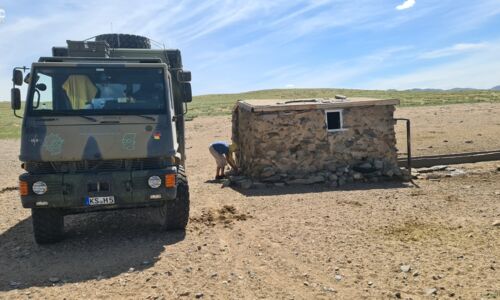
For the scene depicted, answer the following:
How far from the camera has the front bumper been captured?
646 cm

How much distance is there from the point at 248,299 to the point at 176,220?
2.81 meters

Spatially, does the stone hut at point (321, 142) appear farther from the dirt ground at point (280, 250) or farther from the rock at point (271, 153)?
the dirt ground at point (280, 250)

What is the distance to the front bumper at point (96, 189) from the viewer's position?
6465mm

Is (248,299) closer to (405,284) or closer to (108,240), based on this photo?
(405,284)

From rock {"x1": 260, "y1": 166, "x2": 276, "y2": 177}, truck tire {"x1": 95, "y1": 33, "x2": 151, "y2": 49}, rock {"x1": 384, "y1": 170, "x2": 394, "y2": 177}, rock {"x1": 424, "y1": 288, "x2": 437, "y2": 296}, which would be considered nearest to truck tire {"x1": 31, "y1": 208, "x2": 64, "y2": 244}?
truck tire {"x1": 95, "y1": 33, "x2": 151, "y2": 49}

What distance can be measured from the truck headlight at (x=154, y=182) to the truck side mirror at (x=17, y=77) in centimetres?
249

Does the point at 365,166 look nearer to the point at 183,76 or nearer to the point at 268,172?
the point at 268,172

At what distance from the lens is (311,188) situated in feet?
38.3

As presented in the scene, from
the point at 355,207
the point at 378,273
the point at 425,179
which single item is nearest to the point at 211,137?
the point at 425,179

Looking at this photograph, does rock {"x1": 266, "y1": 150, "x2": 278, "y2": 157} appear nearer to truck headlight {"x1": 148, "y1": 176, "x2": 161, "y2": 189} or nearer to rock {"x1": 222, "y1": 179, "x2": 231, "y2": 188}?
rock {"x1": 222, "y1": 179, "x2": 231, "y2": 188}

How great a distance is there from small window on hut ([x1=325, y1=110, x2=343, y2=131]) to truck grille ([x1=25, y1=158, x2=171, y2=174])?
262 inches

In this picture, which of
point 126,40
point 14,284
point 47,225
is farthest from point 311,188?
point 14,284

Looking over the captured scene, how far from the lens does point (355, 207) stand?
9383 millimetres

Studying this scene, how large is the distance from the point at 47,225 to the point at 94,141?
5.13 feet
